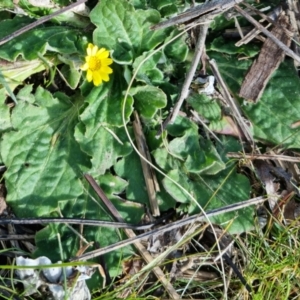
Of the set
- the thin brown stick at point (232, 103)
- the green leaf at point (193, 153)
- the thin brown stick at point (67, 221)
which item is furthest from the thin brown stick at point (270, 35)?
the thin brown stick at point (67, 221)

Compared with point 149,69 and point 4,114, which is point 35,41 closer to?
point 4,114

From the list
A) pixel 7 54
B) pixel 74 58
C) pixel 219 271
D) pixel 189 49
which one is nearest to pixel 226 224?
pixel 219 271

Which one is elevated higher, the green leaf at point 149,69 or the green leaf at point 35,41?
the green leaf at point 35,41

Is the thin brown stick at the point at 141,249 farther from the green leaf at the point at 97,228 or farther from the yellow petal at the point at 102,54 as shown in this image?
the yellow petal at the point at 102,54

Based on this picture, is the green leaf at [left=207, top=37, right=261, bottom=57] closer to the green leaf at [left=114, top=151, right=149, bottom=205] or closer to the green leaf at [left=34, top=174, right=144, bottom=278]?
the green leaf at [left=114, top=151, right=149, bottom=205]

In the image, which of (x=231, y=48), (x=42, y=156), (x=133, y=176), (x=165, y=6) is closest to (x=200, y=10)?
(x=165, y=6)

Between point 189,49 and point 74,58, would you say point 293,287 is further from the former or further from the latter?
point 74,58
